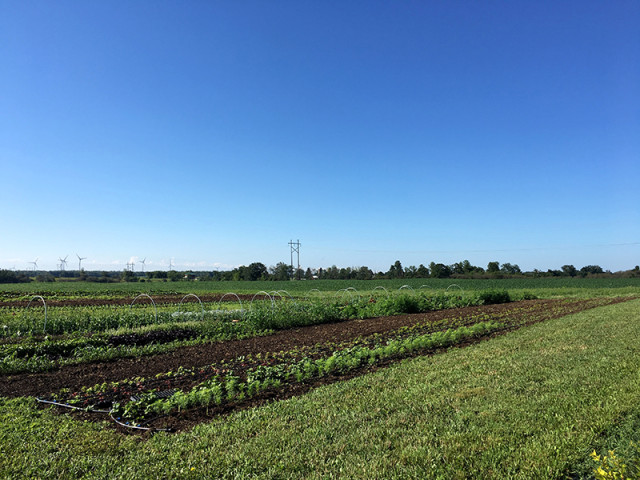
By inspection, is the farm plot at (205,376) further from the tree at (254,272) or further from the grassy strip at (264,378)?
the tree at (254,272)

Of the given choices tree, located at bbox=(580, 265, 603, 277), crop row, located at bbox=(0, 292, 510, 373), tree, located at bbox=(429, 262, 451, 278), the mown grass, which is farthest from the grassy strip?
tree, located at bbox=(580, 265, 603, 277)

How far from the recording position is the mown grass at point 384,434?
3.72m

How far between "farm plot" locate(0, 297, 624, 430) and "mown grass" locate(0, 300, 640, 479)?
0.54m

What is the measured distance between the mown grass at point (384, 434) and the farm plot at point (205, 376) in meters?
0.54

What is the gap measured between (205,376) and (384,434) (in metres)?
4.31

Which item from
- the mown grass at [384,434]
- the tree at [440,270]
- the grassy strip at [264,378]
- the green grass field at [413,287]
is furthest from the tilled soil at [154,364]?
the tree at [440,270]

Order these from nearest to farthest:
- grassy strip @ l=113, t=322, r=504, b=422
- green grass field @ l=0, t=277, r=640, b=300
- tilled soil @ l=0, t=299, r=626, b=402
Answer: grassy strip @ l=113, t=322, r=504, b=422 → tilled soil @ l=0, t=299, r=626, b=402 → green grass field @ l=0, t=277, r=640, b=300

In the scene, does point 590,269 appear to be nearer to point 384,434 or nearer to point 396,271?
point 396,271

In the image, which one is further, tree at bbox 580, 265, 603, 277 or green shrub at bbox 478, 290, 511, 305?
tree at bbox 580, 265, 603, 277

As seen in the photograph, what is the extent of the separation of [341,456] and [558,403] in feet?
10.6

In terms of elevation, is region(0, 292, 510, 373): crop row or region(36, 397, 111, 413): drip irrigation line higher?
region(0, 292, 510, 373): crop row

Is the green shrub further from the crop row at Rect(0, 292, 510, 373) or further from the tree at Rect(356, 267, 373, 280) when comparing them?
the tree at Rect(356, 267, 373, 280)

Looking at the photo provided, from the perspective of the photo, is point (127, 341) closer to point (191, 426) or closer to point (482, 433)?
point (191, 426)

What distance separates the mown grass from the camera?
3723 millimetres
